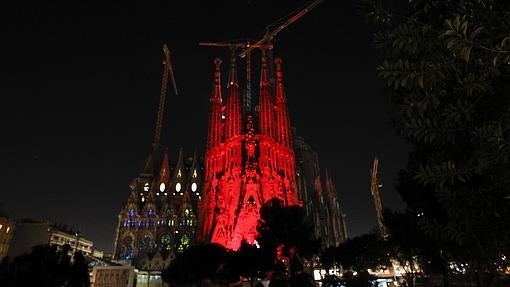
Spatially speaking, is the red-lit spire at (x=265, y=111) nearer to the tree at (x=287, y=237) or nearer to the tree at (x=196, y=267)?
the tree at (x=196, y=267)

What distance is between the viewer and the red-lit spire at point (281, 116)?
92.8 m

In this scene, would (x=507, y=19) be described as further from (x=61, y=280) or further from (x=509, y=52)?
(x=61, y=280)

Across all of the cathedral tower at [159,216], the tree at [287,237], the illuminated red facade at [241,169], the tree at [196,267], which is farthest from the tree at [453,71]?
the cathedral tower at [159,216]

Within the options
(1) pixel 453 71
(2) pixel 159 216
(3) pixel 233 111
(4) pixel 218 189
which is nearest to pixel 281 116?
(3) pixel 233 111

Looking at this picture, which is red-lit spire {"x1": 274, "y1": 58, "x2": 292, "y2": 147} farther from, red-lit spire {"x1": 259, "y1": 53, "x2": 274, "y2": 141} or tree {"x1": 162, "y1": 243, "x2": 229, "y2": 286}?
tree {"x1": 162, "y1": 243, "x2": 229, "y2": 286}

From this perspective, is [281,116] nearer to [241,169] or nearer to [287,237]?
[241,169]

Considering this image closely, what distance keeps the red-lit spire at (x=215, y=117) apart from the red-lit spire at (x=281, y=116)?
Answer: 677 inches

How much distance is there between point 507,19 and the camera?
15.4 feet

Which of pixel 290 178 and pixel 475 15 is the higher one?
pixel 290 178

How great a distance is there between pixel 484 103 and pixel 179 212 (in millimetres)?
89190

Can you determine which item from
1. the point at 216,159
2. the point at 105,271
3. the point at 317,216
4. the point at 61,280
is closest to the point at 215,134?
the point at 216,159

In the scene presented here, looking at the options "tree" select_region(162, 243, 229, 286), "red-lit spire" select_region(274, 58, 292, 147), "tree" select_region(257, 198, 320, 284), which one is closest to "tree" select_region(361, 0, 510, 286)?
"tree" select_region(257, 198, 320, 284)

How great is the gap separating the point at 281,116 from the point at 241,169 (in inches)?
872

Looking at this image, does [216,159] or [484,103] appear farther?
[216,159]
